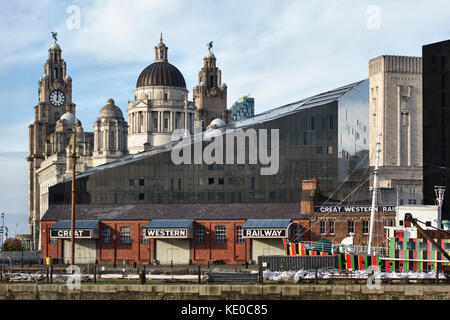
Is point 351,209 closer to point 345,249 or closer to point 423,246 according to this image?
point 345,249

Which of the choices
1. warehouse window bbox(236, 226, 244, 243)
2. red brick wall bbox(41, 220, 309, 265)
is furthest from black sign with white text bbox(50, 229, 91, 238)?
warehouse window bbox(236, 226, 244, 243)

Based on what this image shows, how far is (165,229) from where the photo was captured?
98.3m

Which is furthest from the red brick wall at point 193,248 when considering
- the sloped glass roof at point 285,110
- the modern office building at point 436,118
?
the modern office building at point 436,118

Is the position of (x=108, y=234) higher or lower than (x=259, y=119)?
lower

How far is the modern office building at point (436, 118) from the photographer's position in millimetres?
A: 134625

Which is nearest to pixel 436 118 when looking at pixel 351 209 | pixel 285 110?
pixel 285 110

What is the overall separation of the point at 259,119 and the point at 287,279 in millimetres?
A: 47148

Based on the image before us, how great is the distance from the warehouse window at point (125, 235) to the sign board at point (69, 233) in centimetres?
343

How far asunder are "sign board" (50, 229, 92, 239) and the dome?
9392cm

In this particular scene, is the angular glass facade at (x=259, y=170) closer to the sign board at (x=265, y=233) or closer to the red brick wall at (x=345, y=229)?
the red brick wall at (x=345, y=229)

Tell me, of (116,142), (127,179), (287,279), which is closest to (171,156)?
(127,179)

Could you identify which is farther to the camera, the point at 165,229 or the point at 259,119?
the point at 259,119

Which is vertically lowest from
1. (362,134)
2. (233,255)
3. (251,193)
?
(233,255)

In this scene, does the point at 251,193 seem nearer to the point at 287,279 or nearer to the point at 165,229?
the point at 165,229
